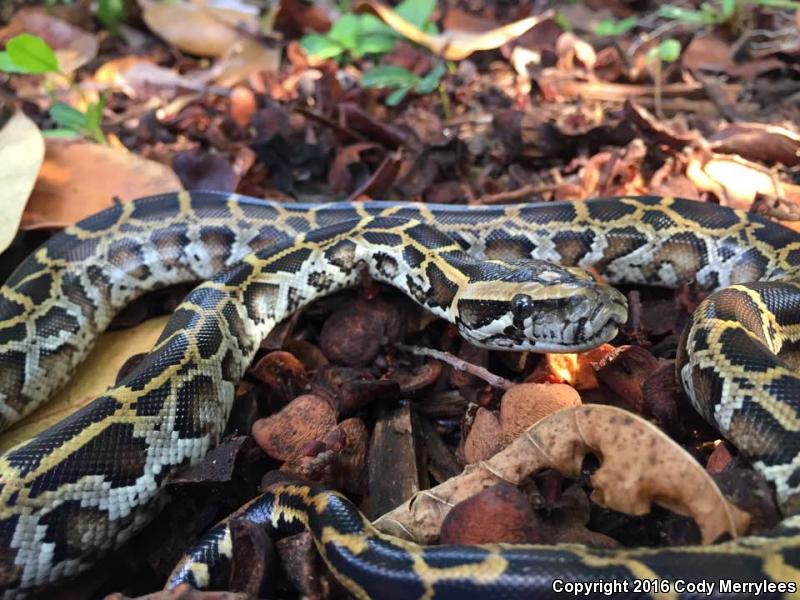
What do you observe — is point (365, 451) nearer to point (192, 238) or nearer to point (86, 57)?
point (192, 238)

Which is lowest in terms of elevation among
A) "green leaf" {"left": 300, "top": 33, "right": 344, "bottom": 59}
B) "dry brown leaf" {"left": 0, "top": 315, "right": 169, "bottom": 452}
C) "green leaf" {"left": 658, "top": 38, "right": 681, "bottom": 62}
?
"dry brown leaf" {"left": 0, "top": 315, "right": 169, "bottom": 452}

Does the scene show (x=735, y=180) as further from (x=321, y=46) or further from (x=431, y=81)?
(x=321, y=46)

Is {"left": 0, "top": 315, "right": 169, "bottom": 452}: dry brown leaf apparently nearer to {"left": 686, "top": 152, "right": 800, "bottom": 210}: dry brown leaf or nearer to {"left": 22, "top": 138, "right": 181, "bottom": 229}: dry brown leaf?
{"left": 22, "top": 138, "right": 181, "bottom": 229}: dry brown leaf

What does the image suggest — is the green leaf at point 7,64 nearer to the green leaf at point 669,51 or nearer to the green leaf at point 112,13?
the green leaf at point 112,13

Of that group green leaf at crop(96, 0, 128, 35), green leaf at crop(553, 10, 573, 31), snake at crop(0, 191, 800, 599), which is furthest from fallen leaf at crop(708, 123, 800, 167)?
green leaf at crop(96, 0, 128, 35)

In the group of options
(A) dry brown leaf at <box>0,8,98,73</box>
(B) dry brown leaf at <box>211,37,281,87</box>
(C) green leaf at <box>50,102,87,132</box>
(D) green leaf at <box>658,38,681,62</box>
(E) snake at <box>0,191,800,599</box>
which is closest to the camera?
(E) snake at <box>0,191,800,599</box>

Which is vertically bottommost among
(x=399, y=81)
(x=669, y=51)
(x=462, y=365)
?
(x=462, y=365)

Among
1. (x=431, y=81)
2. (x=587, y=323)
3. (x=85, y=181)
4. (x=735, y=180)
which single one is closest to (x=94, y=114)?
(x=85, y=181)
